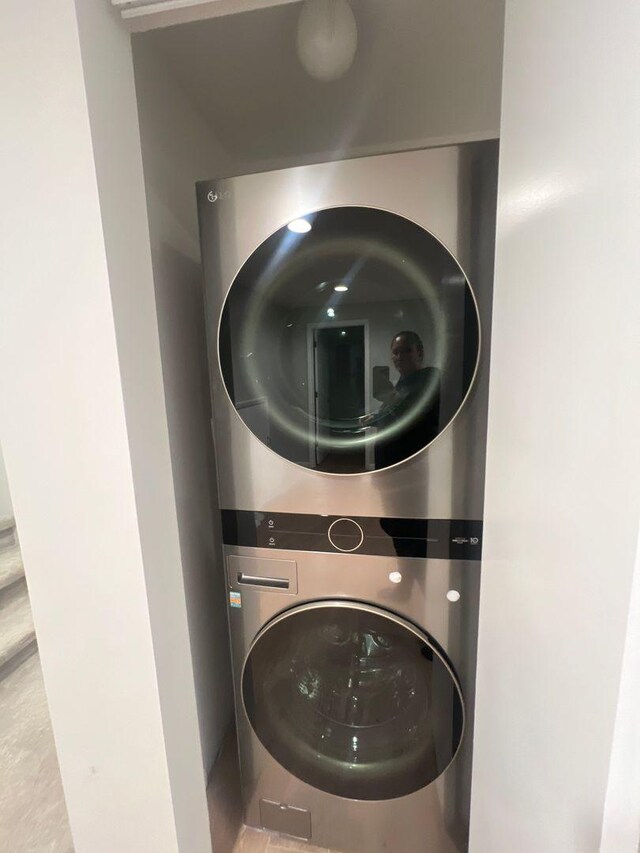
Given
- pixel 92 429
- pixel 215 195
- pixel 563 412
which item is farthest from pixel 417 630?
pixel 215 195

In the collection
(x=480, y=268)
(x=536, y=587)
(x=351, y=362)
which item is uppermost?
(x=480, y=268)

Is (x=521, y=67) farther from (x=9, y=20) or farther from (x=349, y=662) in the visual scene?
(x=349, y=662)

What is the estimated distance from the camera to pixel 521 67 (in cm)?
52

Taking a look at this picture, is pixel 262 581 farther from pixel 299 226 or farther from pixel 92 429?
pixel 299 226

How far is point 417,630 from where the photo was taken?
827mm

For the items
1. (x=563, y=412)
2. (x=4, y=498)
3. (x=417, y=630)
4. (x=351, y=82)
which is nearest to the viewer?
(x=563, y=412)

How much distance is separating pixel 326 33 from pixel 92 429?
93 cm

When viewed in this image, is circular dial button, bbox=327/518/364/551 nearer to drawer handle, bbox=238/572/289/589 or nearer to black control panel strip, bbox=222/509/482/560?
black control panel strip, bbox=222/509/482/560

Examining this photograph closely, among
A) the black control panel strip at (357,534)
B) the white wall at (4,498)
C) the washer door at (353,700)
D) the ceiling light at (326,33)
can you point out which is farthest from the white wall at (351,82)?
the white wall at (4,498)

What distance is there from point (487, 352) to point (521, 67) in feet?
1.33

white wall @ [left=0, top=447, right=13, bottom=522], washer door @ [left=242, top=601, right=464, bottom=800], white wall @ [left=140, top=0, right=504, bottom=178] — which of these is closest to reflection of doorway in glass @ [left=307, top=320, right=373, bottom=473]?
washer door @ [left=242, top=601, right=464, bottom=800]

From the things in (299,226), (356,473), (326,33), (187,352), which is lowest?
(356,473)

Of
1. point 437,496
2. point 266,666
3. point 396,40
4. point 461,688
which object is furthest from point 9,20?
point 461,688

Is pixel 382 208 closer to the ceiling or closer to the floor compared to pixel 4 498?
closer to the ceiling
